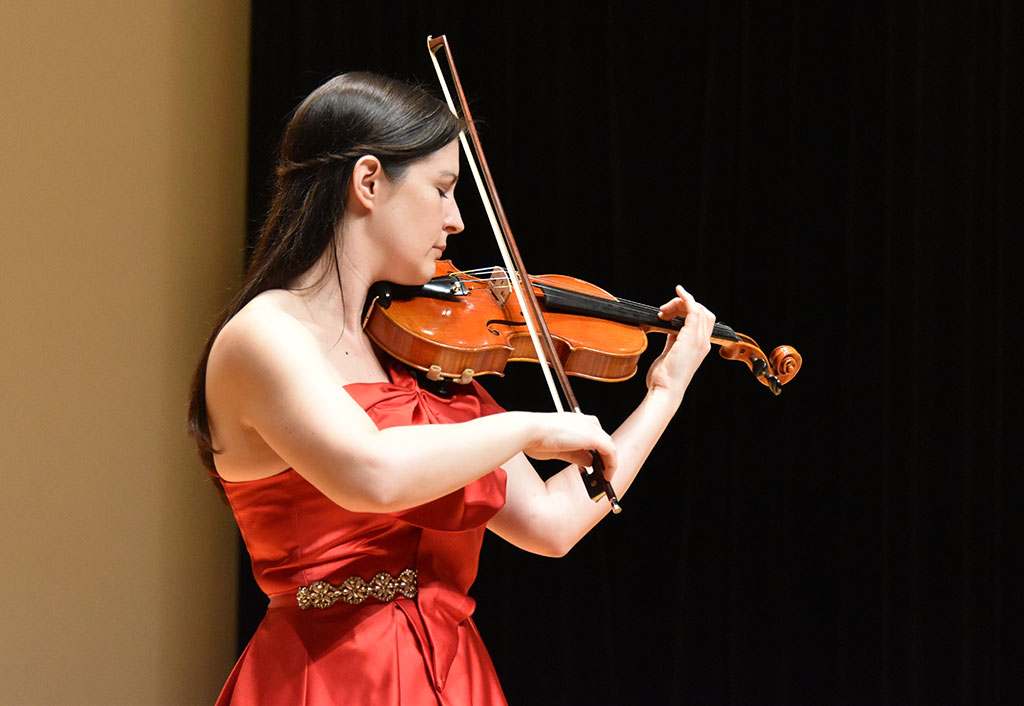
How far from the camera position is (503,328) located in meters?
1.33

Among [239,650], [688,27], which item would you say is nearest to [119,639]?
[239,650]

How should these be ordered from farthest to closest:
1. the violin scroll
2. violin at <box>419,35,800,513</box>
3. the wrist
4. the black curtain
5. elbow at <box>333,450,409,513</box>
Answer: the black curtain < the violin scroll < the wrist < violin at <box>419,35,800,513</box> < elbow at <box>333,450,409,513</box>

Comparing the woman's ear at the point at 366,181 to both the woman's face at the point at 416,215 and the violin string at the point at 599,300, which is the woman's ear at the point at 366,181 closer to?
the woman's face at the point at 416,215

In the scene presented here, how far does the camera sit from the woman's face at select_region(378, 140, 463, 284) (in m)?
1.22

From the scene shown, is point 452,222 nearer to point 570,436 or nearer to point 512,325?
point 512,325

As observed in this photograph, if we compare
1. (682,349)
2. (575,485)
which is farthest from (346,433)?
(682,349)

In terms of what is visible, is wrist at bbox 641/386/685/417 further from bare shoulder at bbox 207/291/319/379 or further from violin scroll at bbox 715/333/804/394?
bare shoulder at bbox 207/291/319/379

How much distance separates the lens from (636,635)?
2.66m

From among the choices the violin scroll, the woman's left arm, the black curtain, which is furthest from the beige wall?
the violin scroll

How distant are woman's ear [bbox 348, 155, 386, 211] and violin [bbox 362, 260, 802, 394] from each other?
0.36ft

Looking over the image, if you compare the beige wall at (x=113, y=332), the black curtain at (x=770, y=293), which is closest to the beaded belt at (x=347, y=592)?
the beige wall at (x=113, y=332)

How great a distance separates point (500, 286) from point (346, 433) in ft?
1.59

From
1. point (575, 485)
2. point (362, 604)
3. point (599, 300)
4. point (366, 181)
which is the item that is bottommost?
point (362, 604)

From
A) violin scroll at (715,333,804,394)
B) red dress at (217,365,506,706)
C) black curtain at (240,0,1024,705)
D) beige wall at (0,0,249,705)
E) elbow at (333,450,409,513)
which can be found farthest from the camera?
black curtain at (240,0,1024,705)
